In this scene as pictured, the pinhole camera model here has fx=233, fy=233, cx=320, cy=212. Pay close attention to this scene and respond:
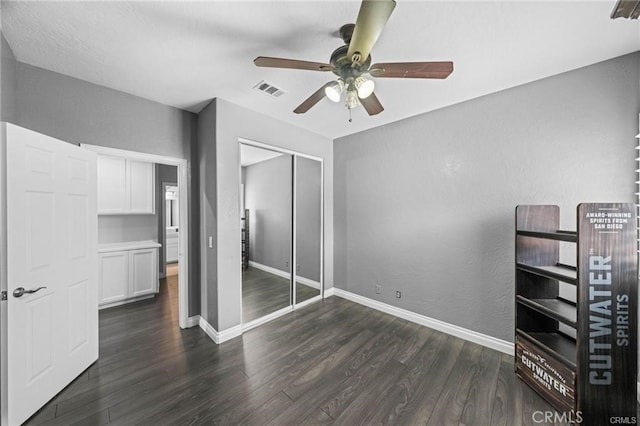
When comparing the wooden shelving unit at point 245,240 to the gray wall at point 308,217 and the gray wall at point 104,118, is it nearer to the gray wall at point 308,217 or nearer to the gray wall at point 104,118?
the gray wall at point 104,118

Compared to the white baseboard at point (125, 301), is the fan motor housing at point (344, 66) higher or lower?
higher

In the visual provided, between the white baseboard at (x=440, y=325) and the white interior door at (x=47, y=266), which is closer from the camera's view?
the white interior door at (x=47, y=266)

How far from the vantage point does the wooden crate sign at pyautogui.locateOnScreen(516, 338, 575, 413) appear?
65.1 inches

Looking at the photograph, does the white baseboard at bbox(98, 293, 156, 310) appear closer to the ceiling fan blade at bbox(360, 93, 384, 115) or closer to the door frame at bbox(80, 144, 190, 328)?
the door frame at bbox(80, 144, 190, 328)

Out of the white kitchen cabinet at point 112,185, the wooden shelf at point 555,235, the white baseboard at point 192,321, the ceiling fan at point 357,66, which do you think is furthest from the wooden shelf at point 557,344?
the white kitchen cabinet at point 112,185

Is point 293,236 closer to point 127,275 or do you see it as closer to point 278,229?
point 278,229

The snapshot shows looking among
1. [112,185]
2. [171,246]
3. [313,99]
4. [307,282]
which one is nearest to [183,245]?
[307,282]

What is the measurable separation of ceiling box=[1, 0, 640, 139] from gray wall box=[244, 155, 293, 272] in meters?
1.12

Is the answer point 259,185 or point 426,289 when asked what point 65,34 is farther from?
point 426,289

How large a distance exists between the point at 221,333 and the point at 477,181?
3350 mm

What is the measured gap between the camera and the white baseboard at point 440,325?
2.46m

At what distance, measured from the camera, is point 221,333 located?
2.63 m

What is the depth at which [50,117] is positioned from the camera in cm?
215

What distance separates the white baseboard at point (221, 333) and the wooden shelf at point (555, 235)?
3093mm
